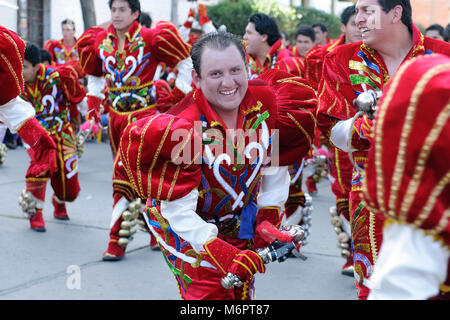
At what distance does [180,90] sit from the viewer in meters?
5.93

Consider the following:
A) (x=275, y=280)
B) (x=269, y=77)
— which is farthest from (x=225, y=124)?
(x=275, y=280)

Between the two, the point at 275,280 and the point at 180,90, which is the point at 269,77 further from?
the point at 180,90

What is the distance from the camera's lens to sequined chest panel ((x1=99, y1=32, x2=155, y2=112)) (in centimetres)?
545

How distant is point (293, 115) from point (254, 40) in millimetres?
3797

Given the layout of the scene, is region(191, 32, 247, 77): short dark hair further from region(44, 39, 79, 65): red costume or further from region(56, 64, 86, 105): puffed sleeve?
region(44, 39, 79, 65): red costume

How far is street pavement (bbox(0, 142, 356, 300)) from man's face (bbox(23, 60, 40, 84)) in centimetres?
133

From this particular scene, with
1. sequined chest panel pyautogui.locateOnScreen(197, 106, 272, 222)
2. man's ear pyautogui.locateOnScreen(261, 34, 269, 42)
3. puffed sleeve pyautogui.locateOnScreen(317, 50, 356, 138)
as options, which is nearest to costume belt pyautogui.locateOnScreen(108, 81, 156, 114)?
man's ear pyautogui.locateOnScreen(261, 34, 269, 42)

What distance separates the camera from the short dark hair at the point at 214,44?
2619 millimetres

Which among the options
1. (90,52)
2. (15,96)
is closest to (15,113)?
(15,96)

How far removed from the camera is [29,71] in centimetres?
590

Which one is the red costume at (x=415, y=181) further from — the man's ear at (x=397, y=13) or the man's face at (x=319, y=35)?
the man's face at (x=319, y=35)

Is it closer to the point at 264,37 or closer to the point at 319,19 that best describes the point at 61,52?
the point at 264,37

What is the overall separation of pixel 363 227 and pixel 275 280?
72.2 inches
